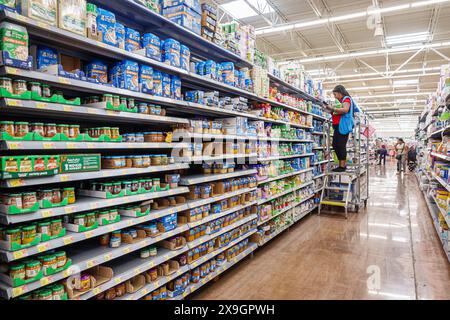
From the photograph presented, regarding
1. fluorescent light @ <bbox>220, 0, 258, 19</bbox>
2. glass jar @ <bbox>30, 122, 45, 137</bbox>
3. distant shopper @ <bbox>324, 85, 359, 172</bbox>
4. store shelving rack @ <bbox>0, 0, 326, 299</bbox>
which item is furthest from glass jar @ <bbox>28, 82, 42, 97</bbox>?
Result: fluorescent light @ <bbox>220, 0, 258, 19</bbox>

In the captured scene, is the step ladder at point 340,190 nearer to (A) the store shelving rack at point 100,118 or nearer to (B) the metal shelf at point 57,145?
(A) the store shelving rack at point 100,118

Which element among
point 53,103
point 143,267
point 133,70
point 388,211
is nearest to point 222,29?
point 133,70

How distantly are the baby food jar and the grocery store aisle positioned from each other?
2.46 m

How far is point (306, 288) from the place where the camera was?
3184 mm

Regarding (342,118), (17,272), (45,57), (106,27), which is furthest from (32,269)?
(342,118)

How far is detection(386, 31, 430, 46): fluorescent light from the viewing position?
33.9 ft

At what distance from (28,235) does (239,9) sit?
8.68 metres

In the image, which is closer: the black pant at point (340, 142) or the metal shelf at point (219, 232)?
the metal shelf at point (219, 232)

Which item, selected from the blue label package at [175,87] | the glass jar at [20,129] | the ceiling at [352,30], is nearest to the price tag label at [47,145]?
the glass jar at [20,129]

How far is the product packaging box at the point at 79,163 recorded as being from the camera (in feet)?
6.14

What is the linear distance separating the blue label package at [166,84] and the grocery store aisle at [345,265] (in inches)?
80.3

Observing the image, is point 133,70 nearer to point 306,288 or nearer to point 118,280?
point 118,280

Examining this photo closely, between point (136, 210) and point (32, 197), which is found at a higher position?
point (32, 197)
